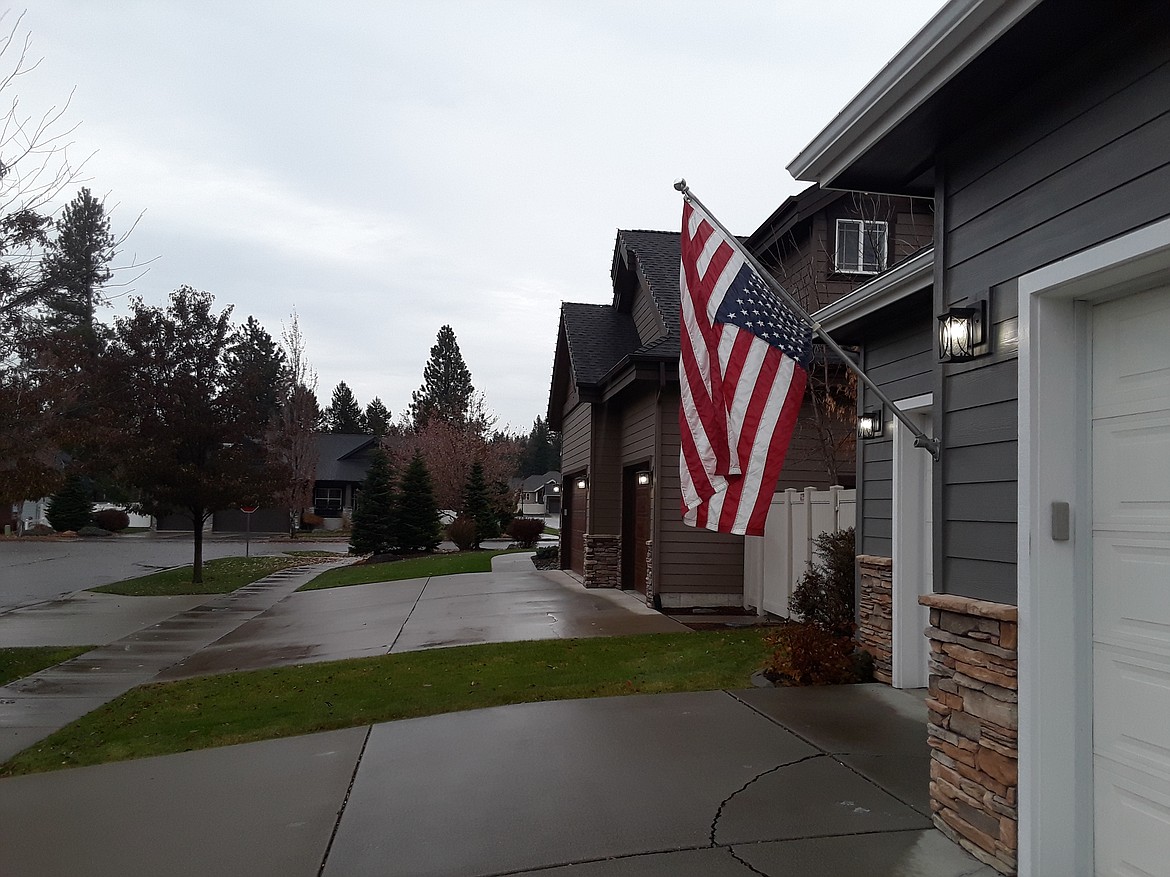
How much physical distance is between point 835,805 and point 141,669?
8.34 metres

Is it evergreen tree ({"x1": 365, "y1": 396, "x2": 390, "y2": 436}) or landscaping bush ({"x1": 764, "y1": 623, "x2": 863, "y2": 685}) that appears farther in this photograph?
evergreen tree ({"x1": 365, "y1": 396, "x2": 390, "y2": 436})

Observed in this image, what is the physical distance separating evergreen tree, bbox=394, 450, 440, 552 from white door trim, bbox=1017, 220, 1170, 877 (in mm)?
27165

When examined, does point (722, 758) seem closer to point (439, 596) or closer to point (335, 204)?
point (439, 596)

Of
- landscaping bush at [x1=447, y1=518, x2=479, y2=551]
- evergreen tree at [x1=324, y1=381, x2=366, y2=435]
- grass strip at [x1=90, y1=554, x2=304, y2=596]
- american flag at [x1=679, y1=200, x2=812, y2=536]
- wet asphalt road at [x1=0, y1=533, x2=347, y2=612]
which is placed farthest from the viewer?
evergreen tree at [x1=324, y1=381, x2=366, y2=435]

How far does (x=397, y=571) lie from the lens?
2111 centimetres

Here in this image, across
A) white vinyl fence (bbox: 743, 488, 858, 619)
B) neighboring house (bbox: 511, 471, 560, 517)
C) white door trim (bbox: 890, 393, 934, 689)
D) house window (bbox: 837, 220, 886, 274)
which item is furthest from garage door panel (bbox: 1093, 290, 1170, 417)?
neighboring house (bbox: 511, 471, 560, 517)

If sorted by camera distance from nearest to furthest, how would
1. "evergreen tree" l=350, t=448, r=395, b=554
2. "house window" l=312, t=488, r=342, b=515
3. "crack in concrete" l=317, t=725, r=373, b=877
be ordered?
"crack in concrete" l=317, t=725, r=373, b=877 < "evergreen tree" l=350, t=448, r=395, b=554 < "house window" l=312, t=488, r=342, b=515

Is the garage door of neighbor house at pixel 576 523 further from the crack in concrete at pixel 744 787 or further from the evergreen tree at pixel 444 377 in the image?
the evergreen tree at pixel 444 377

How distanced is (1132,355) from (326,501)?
53297mm

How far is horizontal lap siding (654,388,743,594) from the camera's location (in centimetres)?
1309

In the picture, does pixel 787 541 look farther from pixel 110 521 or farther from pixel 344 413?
pixel 344 413

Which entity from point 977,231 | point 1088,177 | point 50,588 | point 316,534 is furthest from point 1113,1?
point 316,534

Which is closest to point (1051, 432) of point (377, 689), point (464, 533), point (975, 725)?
point (975, 725)

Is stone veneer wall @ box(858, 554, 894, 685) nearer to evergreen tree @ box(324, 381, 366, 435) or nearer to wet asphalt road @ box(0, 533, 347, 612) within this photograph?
wet asphalt road @ box(0, 533, 347, 612)
